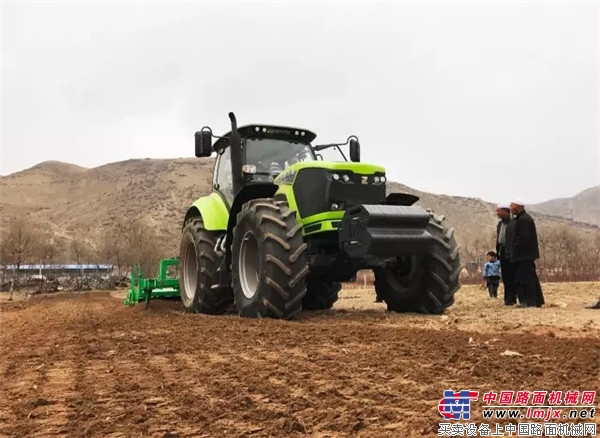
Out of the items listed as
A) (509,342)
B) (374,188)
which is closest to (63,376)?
(509,342)

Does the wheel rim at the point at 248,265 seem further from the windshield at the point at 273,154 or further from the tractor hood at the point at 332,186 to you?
the windshield at the point at 273,154

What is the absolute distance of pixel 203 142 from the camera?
858cm

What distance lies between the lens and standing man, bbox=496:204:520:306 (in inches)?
334

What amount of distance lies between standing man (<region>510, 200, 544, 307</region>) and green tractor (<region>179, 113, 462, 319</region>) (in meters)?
1.43

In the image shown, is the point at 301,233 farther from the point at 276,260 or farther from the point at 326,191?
A: the point at 326,191

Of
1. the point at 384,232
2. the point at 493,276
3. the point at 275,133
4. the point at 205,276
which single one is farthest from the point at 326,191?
the point at 493,276

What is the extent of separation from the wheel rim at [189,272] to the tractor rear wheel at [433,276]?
3.77 meters

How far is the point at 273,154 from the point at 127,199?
77369 mm

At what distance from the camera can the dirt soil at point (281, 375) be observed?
108 inches

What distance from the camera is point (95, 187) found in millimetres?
97688

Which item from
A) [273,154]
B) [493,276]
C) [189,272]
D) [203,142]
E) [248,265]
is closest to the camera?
[248,265]

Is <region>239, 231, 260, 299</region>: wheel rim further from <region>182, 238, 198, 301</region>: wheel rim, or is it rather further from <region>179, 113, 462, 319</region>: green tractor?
<region>182, 238, 198, 301</region>: wheel rim

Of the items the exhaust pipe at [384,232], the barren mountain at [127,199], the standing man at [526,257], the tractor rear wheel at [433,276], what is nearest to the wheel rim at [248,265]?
the exhaust pipe at [384,232]

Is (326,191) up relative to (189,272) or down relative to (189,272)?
up
